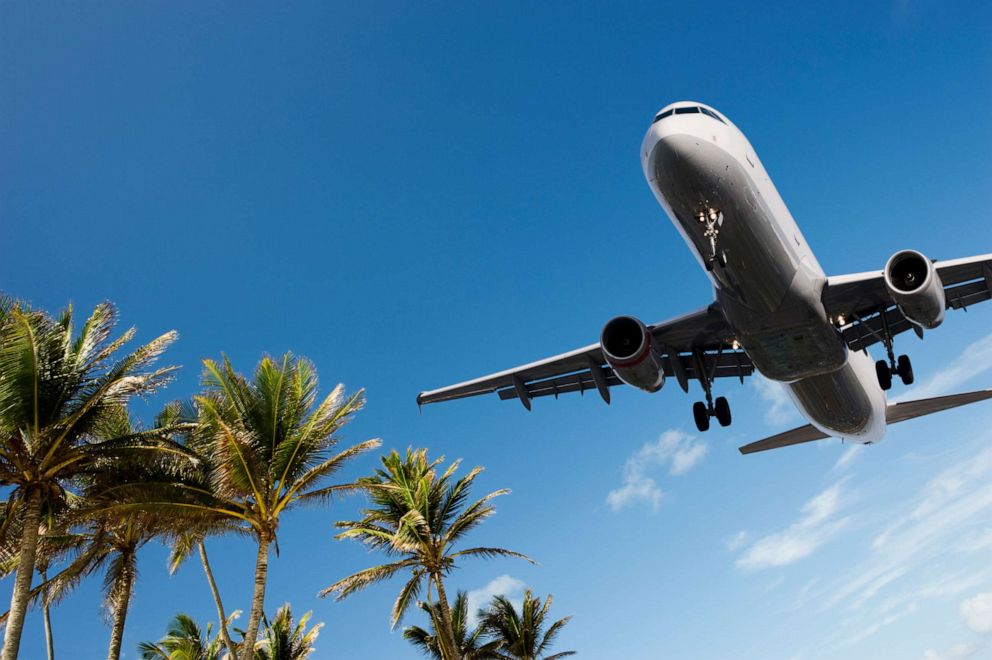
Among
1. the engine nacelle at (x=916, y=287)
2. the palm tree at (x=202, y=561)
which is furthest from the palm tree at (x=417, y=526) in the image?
the engine nacelle at (x=916, y=287)

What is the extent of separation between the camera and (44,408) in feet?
44.0

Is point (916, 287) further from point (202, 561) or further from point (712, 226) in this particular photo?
point (202, 561)

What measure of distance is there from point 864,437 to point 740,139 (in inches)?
470

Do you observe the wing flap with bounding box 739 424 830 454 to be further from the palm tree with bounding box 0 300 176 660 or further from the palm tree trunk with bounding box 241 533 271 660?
the palm tree with bounding box 0 300 176 660

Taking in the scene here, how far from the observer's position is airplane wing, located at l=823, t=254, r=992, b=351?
1537 cm

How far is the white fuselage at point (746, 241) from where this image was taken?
12719 millimetres

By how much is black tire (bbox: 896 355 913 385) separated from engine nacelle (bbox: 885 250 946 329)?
3.06 meters

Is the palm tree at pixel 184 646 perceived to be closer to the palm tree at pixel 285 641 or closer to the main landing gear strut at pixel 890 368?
the palm tree at pixel 285 641

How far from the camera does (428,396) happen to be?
774 inches

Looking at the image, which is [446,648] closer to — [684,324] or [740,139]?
[684,324]

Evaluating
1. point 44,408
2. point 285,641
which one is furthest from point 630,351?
point 285,641

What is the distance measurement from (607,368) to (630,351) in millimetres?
3941

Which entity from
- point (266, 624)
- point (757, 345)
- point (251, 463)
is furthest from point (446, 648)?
point (757, 345)

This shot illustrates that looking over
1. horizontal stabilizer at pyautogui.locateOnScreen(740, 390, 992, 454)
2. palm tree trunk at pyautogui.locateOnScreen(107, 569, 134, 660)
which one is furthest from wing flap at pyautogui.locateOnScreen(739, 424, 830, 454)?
palm tree trunk at pyautogui.locateOnScreen(107, 569, 134, 660)
